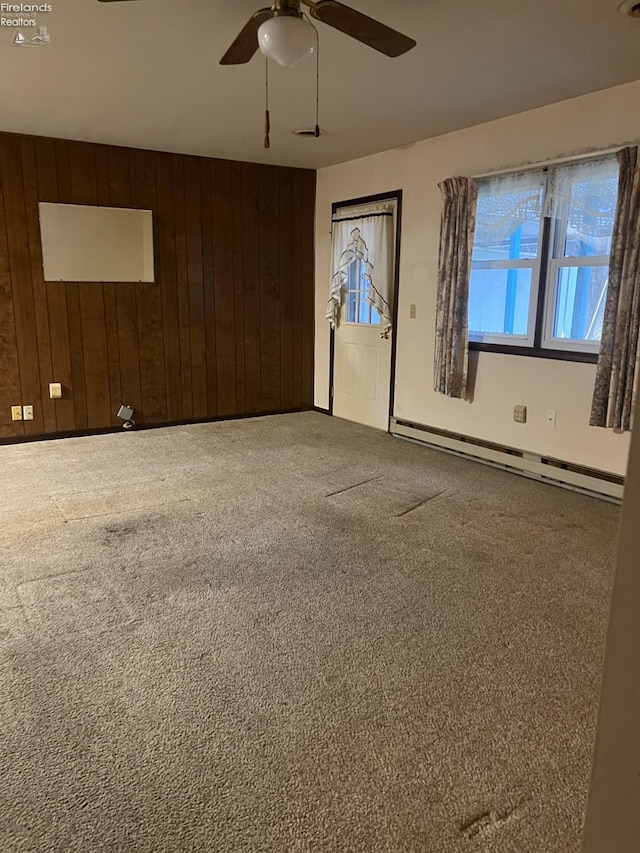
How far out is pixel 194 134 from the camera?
4781 mm

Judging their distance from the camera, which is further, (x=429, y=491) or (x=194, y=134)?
(x=194, y=134)

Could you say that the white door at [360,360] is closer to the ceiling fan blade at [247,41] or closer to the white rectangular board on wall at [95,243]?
the white rectangular board on wall at [95,243]

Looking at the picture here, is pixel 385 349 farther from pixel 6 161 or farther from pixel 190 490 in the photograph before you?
pixel 6 161

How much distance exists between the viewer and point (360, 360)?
5.94 meters

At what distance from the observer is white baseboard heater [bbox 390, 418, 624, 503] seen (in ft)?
12.9

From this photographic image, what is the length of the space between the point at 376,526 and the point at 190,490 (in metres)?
1.28

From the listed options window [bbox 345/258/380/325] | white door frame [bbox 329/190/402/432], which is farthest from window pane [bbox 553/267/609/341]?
window [bbox 345/258/380/325]

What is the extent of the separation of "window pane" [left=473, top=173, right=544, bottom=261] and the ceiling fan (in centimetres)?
195

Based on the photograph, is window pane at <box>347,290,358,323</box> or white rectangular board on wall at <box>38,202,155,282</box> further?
window pane at <box>347,290,358,323</box>

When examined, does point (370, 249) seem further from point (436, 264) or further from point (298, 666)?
point (298, 666)

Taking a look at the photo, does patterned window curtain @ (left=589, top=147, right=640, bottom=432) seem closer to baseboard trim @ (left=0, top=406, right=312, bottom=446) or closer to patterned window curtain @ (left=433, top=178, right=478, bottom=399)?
patterned window curtain @ (left=433, top=178, right=478, bottom=399)

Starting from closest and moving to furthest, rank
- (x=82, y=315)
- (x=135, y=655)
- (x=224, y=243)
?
(x=135, y=655)
(x=82, y=315)
(x=224, y=243)

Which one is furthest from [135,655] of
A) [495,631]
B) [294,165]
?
[294,165]

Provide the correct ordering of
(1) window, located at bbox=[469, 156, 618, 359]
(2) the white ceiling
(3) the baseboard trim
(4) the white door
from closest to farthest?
(2) the white ceiling → (1) window, located at bbox=[469, 156, 618, 359] → (3) the baseboard trim → (4) the white door
